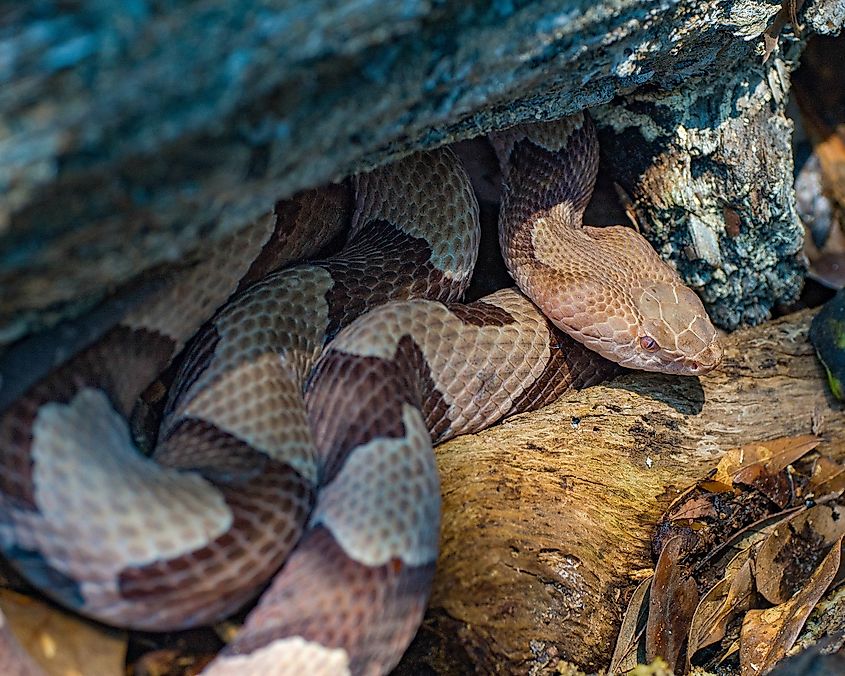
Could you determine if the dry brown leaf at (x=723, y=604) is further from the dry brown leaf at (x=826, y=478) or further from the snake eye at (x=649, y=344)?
the snake eye at (x=649, y=344)

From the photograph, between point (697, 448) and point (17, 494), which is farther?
point (697, 448)

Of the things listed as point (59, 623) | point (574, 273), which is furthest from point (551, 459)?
point (59, 623)

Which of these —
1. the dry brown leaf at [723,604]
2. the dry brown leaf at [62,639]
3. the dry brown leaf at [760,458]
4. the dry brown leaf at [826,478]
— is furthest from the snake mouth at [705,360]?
the dry brown leaf at [62,639]

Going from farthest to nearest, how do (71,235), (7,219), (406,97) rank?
(406,97)
(71,235)
(7,219)

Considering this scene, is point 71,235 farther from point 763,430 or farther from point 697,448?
point 763,430

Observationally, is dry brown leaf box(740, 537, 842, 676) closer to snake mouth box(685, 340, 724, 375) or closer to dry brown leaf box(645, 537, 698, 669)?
dry brown leaf box(645, 537, 698, 669)

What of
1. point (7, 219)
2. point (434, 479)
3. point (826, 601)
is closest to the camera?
point (7, 219)

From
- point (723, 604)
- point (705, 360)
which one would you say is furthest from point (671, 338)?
point (723, 604)
